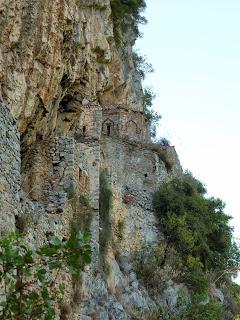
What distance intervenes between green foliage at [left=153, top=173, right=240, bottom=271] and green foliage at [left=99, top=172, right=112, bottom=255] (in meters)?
4.67

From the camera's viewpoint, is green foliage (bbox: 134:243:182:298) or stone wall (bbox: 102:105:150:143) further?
stone wall (bbox: 102:105:150:143)

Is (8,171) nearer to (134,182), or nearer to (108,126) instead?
(134,182)

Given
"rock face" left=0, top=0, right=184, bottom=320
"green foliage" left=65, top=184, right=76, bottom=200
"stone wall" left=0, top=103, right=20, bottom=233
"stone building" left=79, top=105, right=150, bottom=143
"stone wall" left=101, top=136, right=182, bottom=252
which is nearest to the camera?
"stone wall" left=0, top=103, right=20, bottom=233

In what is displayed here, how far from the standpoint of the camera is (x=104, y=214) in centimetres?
2395

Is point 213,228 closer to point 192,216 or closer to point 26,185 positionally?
point 192,216

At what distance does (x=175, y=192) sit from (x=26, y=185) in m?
12.5

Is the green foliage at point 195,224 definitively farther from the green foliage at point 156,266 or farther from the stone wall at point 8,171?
the stone wall at point 8,171

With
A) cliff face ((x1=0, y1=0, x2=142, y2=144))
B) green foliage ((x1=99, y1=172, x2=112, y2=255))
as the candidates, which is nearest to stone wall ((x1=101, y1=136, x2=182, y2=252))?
green foliage ((x1=99, y1=172, x2=112, y2=255))

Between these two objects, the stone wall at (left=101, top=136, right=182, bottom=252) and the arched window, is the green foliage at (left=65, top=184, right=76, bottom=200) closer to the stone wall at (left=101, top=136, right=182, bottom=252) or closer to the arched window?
the stone wall at (left=101, top=136, right=182, bottom=252)

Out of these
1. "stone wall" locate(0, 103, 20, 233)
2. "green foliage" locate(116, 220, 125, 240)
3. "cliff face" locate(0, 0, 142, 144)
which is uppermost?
"cliff face" locate(0, 0, 142, 144)

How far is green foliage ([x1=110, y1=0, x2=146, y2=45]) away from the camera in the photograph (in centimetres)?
3431

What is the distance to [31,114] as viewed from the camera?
61.5 feet

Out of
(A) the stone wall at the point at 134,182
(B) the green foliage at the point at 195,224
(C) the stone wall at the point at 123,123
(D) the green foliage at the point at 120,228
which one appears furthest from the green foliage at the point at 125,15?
(D) the green foliage at the point at 120,228

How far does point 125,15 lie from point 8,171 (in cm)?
2455
